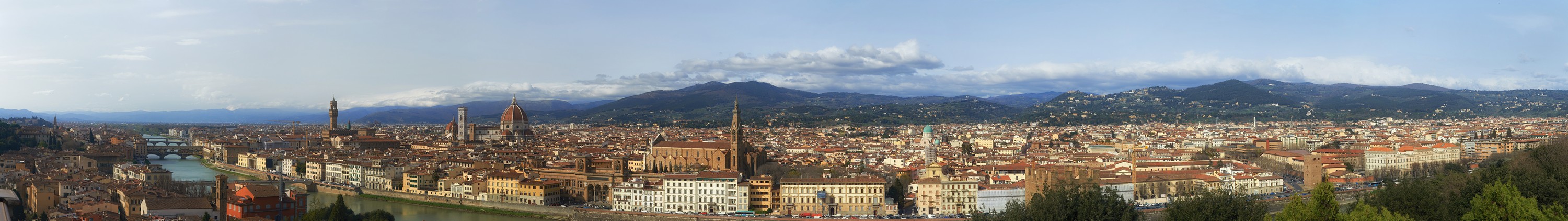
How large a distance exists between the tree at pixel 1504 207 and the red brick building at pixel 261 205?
56.0 feet

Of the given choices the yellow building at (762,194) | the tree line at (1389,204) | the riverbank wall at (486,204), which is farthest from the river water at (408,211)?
the tree line at (1389,204)

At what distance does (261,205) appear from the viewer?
20609mm

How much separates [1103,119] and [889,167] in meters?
63.2

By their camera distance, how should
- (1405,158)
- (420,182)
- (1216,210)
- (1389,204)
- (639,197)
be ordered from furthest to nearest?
(1405,158) < (420,182) < (639,197) < (1389,204) < (1216,210)

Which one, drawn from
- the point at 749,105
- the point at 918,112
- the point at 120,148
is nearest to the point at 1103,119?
the point at 918,112

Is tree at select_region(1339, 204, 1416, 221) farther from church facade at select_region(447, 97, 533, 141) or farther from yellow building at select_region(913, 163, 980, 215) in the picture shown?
church facade at select_region(447, 97, 533, 141)

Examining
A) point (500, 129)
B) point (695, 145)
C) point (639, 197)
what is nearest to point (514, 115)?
point (500, 129)

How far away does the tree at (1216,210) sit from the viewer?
15484 millimetres

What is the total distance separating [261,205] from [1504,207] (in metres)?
18.4

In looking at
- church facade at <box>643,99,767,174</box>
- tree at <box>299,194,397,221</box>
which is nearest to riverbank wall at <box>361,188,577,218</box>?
tree at <box>299,194,397,221</box>

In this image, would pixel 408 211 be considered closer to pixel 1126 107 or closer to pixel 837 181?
pixel 837 181

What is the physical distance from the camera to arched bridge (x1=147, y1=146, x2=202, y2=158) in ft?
173

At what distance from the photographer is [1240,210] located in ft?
51.2

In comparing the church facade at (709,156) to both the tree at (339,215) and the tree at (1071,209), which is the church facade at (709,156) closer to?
the tree at (339,215)
